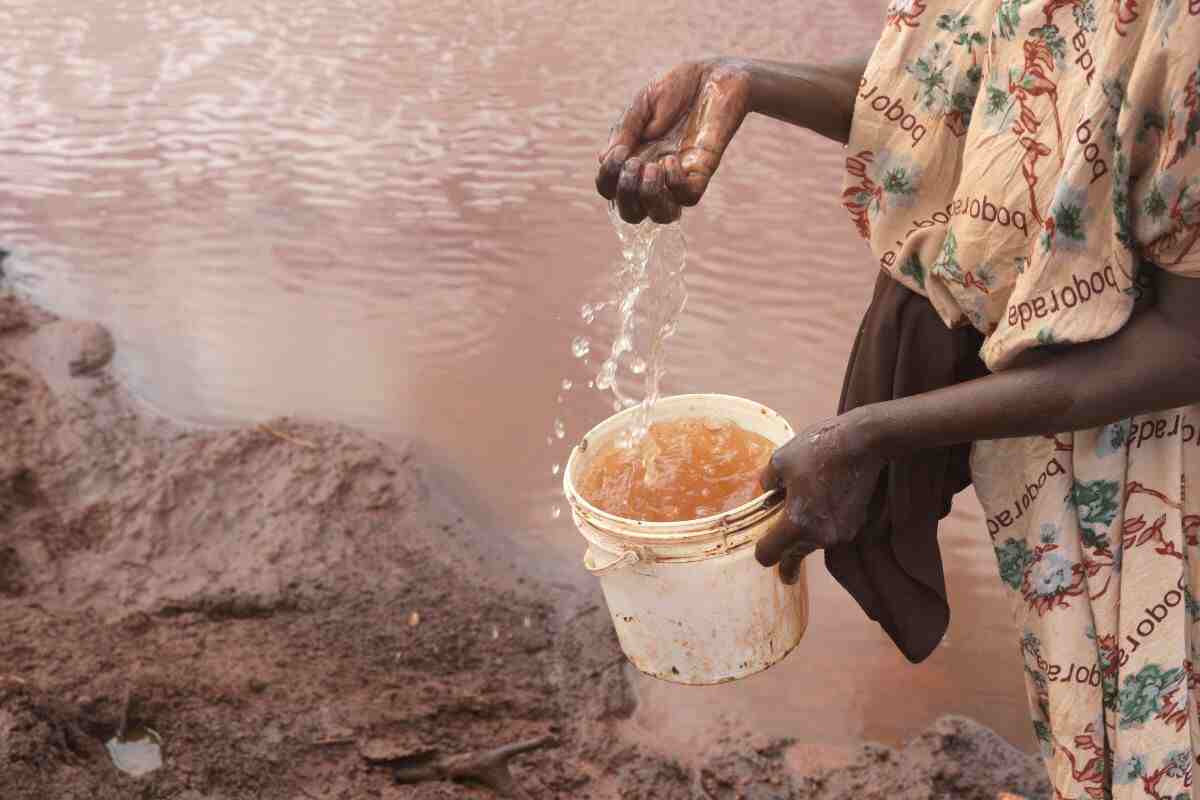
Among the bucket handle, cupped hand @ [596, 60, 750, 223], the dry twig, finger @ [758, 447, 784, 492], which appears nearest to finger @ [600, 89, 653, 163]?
cupped hand @ [596, 60, 750, 223]

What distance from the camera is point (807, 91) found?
1.61 meters

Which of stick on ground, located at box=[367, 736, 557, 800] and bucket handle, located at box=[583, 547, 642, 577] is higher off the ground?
bucket handle, located at box=[583, 547, 642, 577]

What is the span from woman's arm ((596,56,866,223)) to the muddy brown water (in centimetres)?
144

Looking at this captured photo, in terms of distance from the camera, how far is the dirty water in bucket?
94.1 inches

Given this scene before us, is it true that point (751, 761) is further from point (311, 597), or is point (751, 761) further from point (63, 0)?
point (63, 0)

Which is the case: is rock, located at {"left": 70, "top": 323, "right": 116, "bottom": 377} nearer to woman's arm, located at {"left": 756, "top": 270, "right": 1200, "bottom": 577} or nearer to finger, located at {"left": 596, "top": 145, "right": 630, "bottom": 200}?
finger, located at {"left": 596, "top": 145, "right": 630, "bottom": 200}

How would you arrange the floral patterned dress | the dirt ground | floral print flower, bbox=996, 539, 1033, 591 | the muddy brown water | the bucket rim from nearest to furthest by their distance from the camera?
1. the floral patterned dress
2. floral print flower, bbox=996, 539, 1033, 591
3. the bucket rim
4. the dirt ground
5. the muddy brown water

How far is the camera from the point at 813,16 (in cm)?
577

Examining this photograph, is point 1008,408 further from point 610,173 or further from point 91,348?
point 91,348

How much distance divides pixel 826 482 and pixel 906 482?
160 millimetres

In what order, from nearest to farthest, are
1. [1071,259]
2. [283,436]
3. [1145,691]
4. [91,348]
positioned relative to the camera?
[1071,259]
[1145,691]
[283,436]
[91,348]

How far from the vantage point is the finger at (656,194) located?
1.45 metres

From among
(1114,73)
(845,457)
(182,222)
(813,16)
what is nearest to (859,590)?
(845,457)

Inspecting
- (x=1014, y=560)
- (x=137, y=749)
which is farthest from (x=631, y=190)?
(x=137, y=749)
